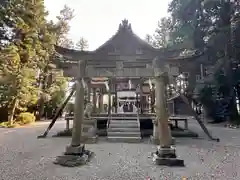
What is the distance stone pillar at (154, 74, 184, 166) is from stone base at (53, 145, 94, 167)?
5.90 ft

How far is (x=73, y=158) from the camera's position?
204 inches

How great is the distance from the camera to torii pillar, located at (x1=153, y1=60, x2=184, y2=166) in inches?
199

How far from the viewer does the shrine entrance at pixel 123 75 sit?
216 inches

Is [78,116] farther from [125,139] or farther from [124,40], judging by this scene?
[124,40]

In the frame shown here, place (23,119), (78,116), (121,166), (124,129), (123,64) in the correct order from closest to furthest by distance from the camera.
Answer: (121,166) → (78,116) → (123,64) → (124,129) → (23,119)

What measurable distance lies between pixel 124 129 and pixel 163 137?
4.33m

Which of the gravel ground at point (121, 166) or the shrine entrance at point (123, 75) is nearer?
the gravel ground at point (121, 166)

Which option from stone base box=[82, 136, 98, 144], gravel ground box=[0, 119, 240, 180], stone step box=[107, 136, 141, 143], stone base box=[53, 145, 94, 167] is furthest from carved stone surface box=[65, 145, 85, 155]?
stone step box=[107, 136, 141, 143]

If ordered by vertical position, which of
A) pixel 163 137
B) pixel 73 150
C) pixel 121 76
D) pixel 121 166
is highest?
pixel 121 76

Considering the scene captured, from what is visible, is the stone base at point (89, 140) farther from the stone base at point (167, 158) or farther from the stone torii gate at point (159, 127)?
the stone base at point (167, 158)

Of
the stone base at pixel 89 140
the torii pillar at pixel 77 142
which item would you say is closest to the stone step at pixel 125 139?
the stone base at pixel 89 140

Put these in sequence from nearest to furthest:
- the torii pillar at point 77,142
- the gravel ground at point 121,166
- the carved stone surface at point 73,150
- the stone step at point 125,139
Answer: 1. the gravel ground at point 121,166
2. the torii pillar at point 77,142
3. the carved stone surface at point 73,150
4. the stone step at point 125,139

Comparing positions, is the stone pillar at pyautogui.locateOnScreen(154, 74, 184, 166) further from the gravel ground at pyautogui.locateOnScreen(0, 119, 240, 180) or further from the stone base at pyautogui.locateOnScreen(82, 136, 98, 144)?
the stone base at pyautogui.locateOnScreen(82, 136, 98, 144)

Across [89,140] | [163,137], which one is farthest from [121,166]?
[89,140]
